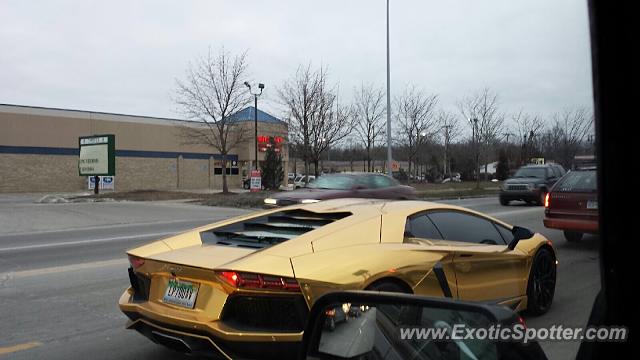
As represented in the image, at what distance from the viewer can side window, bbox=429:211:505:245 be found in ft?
17.5

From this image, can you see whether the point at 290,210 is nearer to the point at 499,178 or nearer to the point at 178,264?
the point at 178,264

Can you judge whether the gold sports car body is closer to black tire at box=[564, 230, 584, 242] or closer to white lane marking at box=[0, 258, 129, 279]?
white lane marking at box=[0, 258, 129, 279]

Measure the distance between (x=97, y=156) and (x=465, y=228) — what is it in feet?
108

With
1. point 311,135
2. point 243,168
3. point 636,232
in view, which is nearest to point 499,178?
point 243,168

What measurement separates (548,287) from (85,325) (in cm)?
494

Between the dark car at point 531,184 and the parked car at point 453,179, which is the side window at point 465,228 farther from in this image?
the parked car at point 453,179

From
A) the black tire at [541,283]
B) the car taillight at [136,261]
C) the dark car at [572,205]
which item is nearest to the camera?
the car taillight at [136,261]

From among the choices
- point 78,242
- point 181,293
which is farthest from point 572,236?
point 78,242

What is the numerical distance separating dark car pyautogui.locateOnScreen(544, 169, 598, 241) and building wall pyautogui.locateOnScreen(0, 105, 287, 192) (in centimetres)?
3141

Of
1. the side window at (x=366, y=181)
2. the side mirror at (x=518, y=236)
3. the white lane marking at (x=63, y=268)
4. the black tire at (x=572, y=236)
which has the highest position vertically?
the side window at (x=366, y=181)

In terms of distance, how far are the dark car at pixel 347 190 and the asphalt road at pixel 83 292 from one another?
3.29 m

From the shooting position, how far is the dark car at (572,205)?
33.6 ft

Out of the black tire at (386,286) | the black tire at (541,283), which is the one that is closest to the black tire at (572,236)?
the black tire at (541,283)

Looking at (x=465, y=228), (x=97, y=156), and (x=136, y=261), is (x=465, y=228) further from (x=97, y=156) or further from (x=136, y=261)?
(x=97, y=156)
